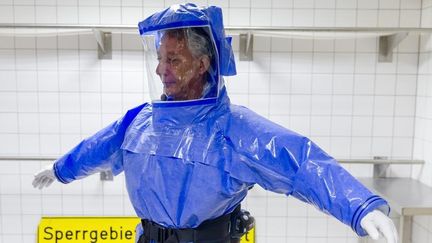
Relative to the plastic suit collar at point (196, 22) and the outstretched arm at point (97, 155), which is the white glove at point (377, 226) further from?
the outstretched arm at point (97, 155)

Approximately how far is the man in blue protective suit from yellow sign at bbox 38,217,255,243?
3.59 feet

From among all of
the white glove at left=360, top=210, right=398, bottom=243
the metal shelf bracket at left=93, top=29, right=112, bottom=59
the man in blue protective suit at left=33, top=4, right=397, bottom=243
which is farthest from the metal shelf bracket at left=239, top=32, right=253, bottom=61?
the white glove at left=360, top=210, right=398, bottom=243

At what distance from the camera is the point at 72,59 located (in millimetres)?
2066

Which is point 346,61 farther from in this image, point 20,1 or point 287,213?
point 20,1

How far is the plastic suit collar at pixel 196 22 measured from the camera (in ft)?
3.30

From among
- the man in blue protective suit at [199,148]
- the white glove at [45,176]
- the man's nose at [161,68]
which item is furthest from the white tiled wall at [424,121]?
the white glove at [45,176]

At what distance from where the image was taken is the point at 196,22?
1.00m

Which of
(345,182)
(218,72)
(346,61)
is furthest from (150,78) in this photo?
(346,61)

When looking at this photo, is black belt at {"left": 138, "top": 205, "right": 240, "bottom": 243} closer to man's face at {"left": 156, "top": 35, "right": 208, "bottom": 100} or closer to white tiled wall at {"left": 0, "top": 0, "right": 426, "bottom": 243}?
man's face at {"left": 156, "top": 35, "right": 208, "bottom": 100}

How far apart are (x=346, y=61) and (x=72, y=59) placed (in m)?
1.56

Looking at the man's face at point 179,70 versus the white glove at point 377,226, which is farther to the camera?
the man's face at point 179,70

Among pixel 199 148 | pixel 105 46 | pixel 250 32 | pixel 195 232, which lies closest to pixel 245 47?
pixel 250 32

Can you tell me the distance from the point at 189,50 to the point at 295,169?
450mm

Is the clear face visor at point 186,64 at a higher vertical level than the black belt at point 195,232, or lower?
higher
